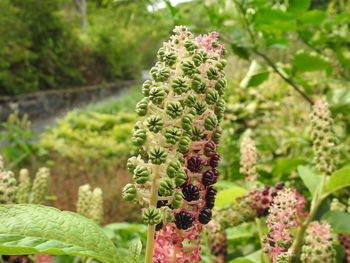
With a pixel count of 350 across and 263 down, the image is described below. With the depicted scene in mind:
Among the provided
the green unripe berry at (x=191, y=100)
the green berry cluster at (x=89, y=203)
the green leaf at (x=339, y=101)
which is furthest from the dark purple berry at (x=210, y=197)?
the green leaf at (x=339, y=101)

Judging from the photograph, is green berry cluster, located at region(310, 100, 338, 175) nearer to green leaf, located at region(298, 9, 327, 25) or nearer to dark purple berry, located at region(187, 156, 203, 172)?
dark purple berry, located at region(187, 156, 203, 172)

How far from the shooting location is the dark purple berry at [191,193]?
78 cm

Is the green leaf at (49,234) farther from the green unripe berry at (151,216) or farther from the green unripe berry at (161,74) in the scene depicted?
the green unripe berry at (161,74)

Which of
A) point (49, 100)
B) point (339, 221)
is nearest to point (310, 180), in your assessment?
point (339, 221)

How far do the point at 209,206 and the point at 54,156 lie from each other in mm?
8106

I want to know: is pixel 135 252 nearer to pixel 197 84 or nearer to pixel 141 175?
pixel 141 175

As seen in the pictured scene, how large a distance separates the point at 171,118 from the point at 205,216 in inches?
8.5

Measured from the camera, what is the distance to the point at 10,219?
2.22ft

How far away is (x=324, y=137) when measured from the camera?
1202 mm

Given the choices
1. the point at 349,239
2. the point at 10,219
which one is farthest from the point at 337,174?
the point at 10,219

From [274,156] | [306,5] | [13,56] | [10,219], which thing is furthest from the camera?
[13,56]

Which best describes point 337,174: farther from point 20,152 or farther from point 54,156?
point 54,156

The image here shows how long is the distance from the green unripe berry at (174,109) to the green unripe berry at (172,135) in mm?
25

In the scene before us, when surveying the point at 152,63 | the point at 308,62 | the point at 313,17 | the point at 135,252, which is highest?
the point at 313,17
